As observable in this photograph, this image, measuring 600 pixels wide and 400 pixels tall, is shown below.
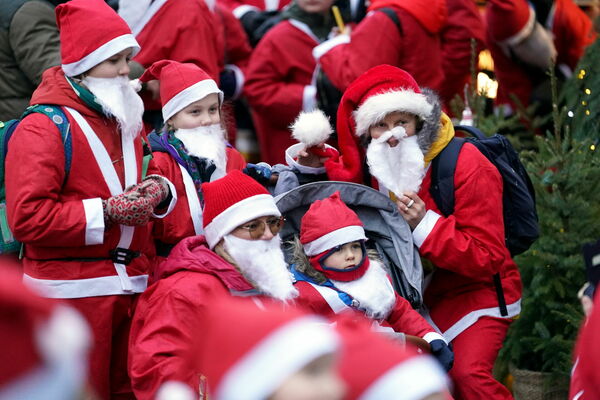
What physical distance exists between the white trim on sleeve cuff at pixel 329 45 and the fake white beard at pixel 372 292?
9.41 feet

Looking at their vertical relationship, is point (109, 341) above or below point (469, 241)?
below

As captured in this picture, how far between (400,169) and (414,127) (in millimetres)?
254

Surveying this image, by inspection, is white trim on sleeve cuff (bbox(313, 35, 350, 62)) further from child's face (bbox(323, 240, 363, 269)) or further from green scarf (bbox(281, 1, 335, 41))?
child's face (bbox(323, 240, 363, 269))

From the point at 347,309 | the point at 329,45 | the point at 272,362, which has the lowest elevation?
the point at 329,45

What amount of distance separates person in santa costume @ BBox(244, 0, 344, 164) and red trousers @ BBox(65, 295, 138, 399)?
309 cm

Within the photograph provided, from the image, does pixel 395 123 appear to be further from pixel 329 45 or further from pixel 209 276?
pixel 329 45

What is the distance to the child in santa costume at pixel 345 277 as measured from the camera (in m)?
5.11

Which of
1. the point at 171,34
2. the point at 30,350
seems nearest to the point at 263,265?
the point at 171,34

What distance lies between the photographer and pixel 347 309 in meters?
5.11

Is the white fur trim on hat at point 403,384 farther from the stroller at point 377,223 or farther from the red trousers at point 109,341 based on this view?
the stroller at point 377,223

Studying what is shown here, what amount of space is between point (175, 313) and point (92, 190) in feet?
2.62

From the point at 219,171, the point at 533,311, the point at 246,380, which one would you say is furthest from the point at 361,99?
the point at 246,380

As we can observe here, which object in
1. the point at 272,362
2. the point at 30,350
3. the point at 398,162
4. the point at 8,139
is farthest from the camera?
the point at 398,162

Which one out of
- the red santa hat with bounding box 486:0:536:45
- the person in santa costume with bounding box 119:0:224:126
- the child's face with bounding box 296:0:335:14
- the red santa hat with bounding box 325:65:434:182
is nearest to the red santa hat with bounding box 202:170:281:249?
the red santa hat with bounding box 325:65:434:182
